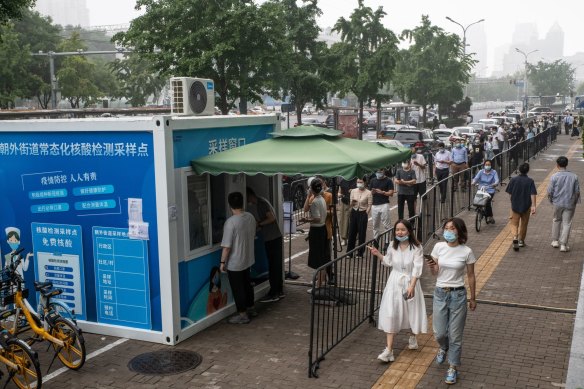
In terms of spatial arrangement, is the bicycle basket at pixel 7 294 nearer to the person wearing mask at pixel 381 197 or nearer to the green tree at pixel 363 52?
the person wearing mask at pixel 381 197

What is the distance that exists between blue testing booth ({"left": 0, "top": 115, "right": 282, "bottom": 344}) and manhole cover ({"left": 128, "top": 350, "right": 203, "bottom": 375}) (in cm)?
32

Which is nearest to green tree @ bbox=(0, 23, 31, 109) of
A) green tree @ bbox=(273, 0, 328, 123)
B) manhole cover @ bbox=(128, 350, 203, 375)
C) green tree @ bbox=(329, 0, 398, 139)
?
green tree @ bbox=(273, 0, 328, 123)

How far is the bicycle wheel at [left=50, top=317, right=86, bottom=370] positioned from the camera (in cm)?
707

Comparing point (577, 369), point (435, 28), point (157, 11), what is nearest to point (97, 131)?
point (577, 369)

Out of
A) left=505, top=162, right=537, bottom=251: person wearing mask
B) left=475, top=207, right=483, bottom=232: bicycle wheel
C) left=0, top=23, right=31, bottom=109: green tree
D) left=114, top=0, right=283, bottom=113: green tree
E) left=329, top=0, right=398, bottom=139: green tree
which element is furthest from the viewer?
left=0, top=23, right=31, bottom=109: green tree

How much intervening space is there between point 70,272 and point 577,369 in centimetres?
607

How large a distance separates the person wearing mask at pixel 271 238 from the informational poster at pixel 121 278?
2.08m

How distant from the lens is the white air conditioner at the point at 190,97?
30.0ft

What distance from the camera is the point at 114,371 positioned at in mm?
7172

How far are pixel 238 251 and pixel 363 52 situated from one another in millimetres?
29039

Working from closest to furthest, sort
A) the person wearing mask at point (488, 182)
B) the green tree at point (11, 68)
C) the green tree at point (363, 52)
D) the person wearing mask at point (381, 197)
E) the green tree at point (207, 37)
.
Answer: the person wearing mask at point (381, 197) → the person wearing mask at point (488, 182) → the green tree at point (207, 37) → the green tree at point (363, 52) → the green tree at point (11, 68)

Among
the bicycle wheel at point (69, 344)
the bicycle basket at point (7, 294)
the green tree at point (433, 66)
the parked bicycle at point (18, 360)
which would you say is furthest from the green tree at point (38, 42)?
the parked bicycle at point (18, 360)

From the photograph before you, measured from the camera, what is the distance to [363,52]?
35.8 metres

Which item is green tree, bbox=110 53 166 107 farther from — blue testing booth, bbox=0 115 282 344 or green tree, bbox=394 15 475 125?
blue testing booth, bbox=0 115 282 344
